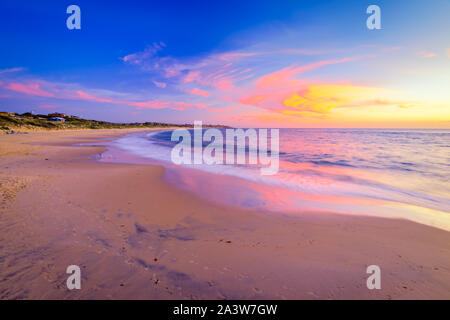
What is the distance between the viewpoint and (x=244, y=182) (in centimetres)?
1020

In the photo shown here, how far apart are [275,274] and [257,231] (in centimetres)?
155

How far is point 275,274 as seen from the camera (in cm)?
350

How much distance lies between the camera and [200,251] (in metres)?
4.11

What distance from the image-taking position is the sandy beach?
10.4 feet

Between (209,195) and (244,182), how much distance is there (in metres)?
2.91

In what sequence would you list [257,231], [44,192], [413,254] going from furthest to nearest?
[44,192] → [257,231] → [413,254]

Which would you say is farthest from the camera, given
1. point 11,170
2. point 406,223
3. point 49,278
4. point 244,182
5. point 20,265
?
Result: point 244,182

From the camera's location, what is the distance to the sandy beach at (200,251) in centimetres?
317

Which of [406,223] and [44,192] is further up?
[44,192]
